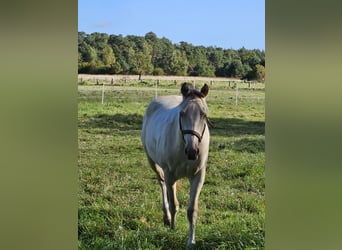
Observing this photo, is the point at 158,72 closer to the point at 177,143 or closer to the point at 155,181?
the point at 177,143

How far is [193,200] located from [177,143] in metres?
0.33

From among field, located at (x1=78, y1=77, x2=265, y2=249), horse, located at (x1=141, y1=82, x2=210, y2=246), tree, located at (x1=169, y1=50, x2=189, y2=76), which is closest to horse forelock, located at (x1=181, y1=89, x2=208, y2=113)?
horse, located at (x1=141, y1=82, x2=210, y2=246)

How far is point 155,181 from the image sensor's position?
2.92m

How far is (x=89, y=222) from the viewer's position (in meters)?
2.89

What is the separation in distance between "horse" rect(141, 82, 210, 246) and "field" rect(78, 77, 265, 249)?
41mm

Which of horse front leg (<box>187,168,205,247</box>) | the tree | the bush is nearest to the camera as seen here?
horse front leg (<box>187,168,205,247</box>)

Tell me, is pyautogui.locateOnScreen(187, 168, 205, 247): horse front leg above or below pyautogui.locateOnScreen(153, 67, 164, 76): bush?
below

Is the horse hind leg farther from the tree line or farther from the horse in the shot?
the tree line

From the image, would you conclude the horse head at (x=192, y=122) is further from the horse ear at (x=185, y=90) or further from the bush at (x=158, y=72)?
the bush at (x=158, y=72)

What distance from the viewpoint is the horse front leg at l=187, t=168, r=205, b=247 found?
280 cm

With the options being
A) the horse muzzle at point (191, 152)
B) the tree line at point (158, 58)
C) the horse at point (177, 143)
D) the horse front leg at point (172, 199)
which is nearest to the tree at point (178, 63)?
the tree line at point (158, 58)

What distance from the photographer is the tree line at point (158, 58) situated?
112 inches
